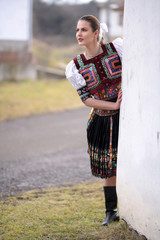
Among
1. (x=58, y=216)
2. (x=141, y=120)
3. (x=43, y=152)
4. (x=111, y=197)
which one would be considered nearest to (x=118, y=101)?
(x=141, y=120)

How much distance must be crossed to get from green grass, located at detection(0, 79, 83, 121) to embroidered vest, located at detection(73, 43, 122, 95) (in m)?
5.29

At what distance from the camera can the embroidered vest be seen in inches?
111

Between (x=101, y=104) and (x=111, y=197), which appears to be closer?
(x=101, y=104)

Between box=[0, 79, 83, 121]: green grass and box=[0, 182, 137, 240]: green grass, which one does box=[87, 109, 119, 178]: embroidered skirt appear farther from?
box=[0, 79, 83, 121]: green grass

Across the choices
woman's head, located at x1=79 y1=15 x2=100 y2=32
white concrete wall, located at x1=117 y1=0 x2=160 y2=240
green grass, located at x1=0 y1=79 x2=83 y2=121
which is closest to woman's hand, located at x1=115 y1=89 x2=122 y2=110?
white concrete wall, located at x1=117 y1=0 x2=160 y2=240

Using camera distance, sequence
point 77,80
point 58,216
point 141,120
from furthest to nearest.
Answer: point 58,216 → point 77,80 → point 141,120

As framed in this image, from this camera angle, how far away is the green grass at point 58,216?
2748 millimetres

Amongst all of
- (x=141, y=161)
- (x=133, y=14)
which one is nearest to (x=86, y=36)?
(x=133, y=14)

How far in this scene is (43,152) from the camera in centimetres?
563

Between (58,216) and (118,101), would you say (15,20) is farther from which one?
(118,101)

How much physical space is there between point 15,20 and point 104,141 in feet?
36.0

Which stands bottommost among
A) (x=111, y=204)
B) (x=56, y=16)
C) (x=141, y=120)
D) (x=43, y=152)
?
(x=43, y=152)

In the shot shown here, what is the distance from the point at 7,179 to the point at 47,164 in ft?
2.66

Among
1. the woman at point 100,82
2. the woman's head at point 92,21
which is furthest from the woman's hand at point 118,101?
the woman's head at point 92,21
